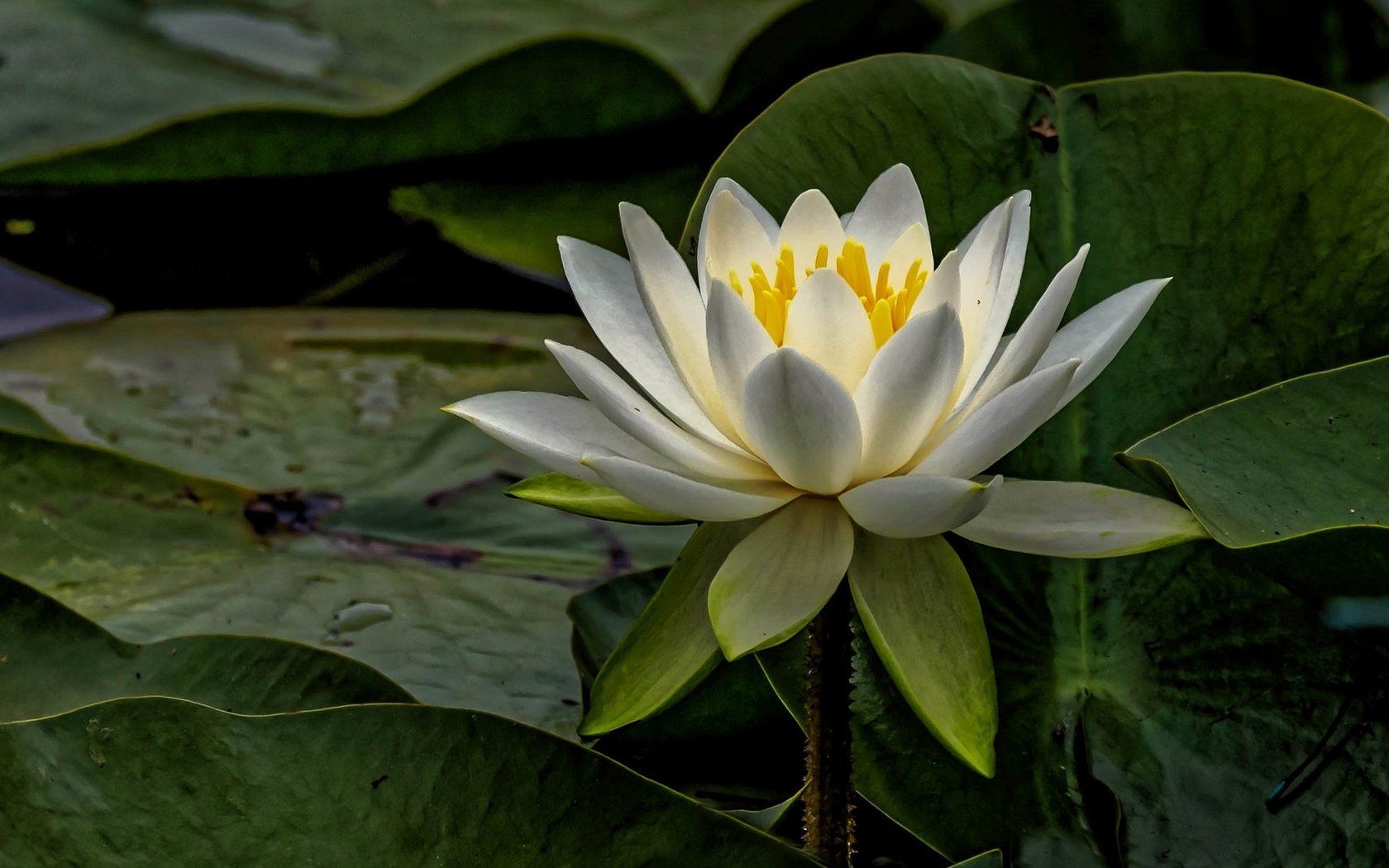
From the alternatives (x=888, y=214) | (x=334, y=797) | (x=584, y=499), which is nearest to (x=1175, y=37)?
(x=888, y=214)

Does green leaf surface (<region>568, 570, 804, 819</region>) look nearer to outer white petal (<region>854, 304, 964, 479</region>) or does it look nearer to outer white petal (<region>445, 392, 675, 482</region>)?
outer white petal (<region>445, 392, 675, 482</region>)

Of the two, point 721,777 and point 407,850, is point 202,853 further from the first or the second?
point 721,777

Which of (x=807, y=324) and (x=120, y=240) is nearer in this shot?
(x=807, y=324)

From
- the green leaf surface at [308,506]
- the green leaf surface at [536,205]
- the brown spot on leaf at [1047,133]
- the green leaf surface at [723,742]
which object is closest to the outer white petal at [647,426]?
the green leaf surface at [723,742]

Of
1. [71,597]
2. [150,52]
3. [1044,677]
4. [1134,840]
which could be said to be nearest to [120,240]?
[150,52]

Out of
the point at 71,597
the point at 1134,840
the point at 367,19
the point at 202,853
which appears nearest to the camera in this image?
the point at 202,853

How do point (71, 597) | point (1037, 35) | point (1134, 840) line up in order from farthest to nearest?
point (1037, 35) → point (71, 597) → point (1134, 840)
